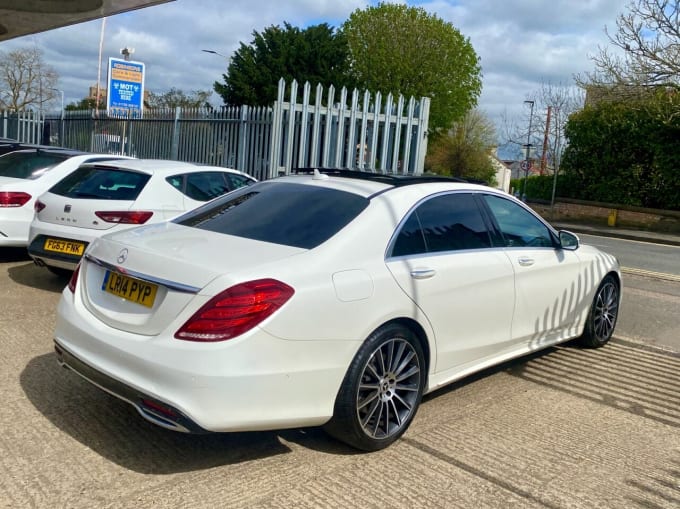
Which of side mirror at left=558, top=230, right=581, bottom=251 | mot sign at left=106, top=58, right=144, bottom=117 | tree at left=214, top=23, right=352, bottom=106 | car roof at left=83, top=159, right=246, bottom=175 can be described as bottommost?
side mirror at left=558, top=230, right=581, bottom=251

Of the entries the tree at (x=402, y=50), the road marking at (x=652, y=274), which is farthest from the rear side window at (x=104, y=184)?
the tree at (x=402, y=50)

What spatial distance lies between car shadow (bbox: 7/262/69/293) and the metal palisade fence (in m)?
4.89

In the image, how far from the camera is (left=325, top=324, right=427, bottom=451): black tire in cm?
Answer: 341

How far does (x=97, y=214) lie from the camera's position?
21.6 feet

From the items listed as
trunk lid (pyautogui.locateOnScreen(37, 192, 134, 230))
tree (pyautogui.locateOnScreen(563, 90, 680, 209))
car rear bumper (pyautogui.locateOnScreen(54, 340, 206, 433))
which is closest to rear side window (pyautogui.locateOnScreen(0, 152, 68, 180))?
trunk lid (pyautogui.locateOnScreen(37, 192, 134, 230))

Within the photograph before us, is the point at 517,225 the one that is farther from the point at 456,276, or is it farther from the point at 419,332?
the point at 419,332

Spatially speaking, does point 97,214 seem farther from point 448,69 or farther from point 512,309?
point 448,69

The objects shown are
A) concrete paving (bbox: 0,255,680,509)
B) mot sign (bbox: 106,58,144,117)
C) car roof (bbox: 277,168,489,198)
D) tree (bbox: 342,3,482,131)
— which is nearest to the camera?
concrete paving (bbox: 0,255,680,509)

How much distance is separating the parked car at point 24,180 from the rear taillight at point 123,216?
1919 mm

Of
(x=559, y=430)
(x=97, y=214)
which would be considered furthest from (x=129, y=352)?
(x=97, y=214)

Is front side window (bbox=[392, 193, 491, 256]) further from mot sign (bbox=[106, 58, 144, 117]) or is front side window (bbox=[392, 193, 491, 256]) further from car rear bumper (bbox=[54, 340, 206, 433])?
mot sign (bbox=[106, 58, 144, 117])

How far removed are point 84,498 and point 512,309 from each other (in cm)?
297

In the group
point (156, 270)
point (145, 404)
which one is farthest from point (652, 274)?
point (145, 404)

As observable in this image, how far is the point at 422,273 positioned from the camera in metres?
3.86
